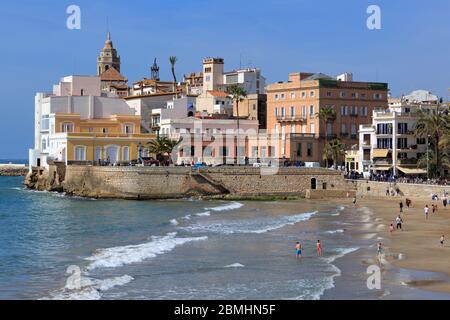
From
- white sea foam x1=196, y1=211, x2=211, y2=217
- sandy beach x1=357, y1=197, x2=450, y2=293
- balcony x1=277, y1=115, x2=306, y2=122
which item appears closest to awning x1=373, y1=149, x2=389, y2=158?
balcony x1=277, y1=115, x2=306, y2=122

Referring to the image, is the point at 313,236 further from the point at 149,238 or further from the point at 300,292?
the point at 300,292

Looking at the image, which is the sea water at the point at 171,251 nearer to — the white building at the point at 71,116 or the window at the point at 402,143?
the window at the point at 402,143

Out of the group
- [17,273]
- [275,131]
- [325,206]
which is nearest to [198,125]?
[275,131]

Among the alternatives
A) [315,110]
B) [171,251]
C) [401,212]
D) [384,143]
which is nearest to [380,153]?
[384,143]

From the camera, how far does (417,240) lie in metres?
43.9

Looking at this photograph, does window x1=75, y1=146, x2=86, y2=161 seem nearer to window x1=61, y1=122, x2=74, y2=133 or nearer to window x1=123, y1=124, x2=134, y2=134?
window x1=61, y1=122, x2=74, y2=133

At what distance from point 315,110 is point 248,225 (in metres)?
40.5

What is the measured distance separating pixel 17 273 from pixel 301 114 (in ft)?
197

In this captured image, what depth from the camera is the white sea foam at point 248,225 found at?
49006 millimetres

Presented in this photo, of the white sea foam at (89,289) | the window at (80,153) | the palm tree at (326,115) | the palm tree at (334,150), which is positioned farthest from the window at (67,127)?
the white sea foam at (89,289)

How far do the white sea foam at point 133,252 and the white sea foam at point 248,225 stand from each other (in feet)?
13.2

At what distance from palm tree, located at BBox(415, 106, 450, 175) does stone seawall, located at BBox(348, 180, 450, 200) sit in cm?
627

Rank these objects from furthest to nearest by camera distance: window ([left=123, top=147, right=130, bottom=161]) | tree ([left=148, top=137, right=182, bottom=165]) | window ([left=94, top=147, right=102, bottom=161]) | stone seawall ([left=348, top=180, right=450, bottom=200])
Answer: window ([left=123, top=147, right=130, bottom=161])
window ([left=94, top=147, right=102, bottom=161])
tree ([left=148, top=137, right=182, bottom=165])
stone seawall ([left=348, top=180, right=450, bottom=200])

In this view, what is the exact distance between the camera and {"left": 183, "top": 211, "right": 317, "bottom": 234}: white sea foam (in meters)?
49.0
